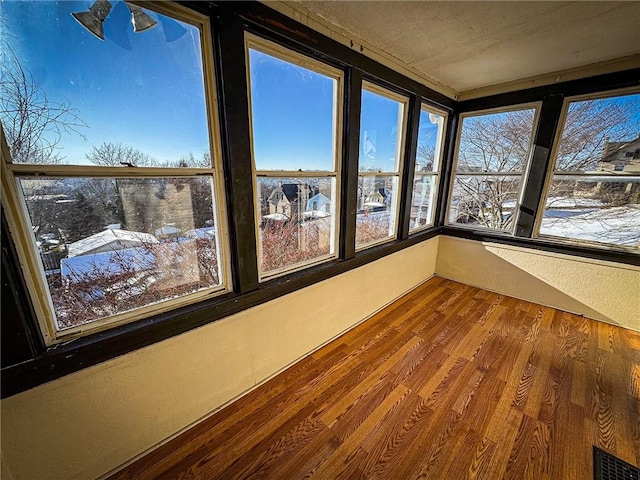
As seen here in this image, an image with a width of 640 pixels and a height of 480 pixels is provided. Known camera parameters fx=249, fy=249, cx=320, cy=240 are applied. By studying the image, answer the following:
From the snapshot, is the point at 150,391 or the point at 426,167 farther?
the point at 426,167

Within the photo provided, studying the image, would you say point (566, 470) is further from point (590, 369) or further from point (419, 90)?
point (419, 90)

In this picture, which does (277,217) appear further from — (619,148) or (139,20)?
(619,148)

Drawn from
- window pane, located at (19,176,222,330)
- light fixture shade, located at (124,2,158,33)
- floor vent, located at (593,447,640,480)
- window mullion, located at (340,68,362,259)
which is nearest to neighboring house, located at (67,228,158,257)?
window pane, located at (19,176,222,330)

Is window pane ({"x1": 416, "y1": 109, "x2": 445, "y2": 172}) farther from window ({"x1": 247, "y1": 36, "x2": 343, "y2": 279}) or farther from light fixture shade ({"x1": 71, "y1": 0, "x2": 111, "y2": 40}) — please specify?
light fixture shade ({"x1": 71, "y1": 0, "x2": 111, "y2": 40})

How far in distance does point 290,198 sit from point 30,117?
1.18 m

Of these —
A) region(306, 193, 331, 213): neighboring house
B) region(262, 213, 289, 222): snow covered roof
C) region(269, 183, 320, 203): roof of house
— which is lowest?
region(262, 213, 289, 222): snow covered roof

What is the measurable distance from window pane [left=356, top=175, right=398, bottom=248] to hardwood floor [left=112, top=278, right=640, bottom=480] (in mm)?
917

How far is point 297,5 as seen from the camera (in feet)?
4.63

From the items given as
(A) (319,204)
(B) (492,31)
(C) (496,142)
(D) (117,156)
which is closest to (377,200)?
(A) (319,204)

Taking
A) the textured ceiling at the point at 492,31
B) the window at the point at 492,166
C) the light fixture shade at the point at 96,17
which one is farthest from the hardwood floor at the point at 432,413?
the textured ceiling at the point at 492,31

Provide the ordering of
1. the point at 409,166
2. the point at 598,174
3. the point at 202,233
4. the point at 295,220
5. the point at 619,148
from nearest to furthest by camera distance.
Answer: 1. the point at 202,233
2. the point at 295,220
3. the point at 619,148
4. the point at 598,174
5. the point at 409,166

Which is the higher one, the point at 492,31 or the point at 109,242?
the point at 492,31

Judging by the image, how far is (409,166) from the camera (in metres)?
2.57

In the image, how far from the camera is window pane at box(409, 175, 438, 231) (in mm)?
2927
